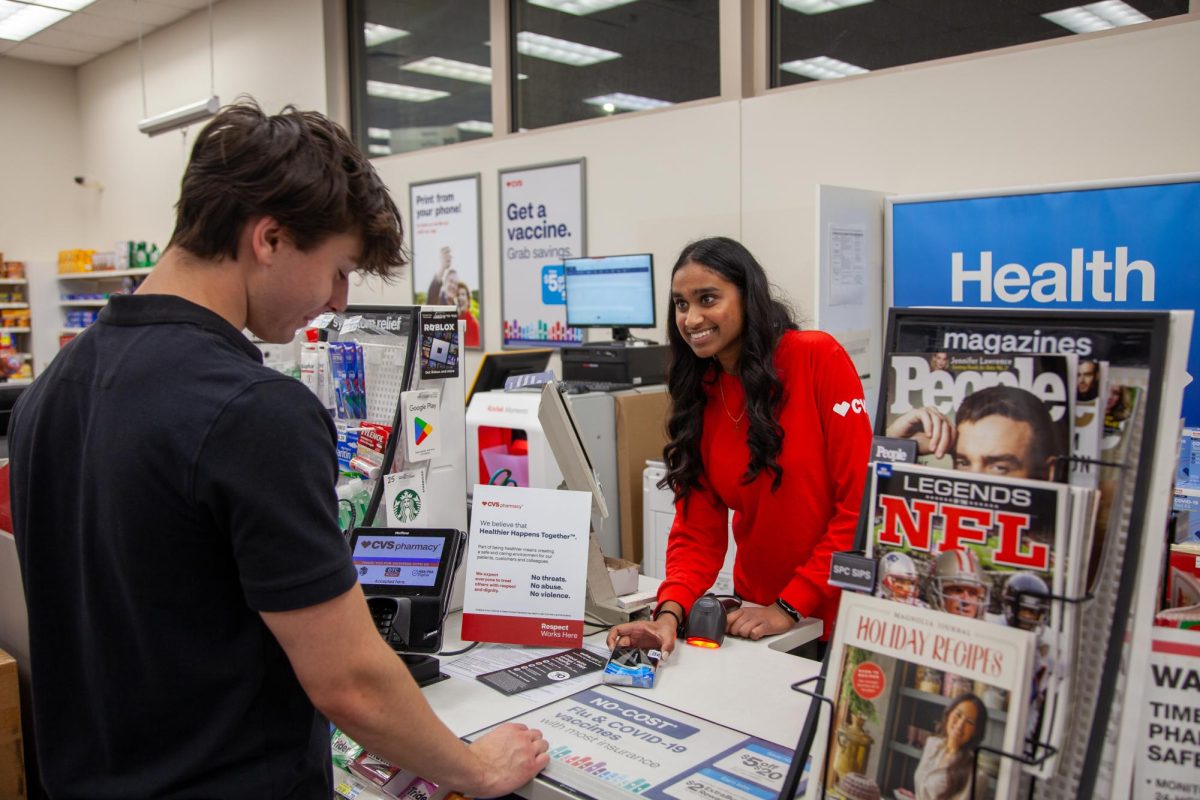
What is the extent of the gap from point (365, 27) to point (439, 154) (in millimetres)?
1501

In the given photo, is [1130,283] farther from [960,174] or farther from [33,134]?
[33,134]

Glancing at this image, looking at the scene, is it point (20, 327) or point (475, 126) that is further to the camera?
point (20, 327)

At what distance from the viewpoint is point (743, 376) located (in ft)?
7.02

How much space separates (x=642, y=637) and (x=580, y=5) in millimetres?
4680

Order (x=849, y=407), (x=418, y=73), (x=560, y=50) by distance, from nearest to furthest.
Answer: (x=849, y=407), (x=560, y=50), (x=418, y=73)

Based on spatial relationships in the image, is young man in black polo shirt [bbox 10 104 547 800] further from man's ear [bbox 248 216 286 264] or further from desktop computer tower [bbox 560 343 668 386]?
desktop computer tower [bbox 560 343 668 386]

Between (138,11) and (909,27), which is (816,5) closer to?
(909,27)

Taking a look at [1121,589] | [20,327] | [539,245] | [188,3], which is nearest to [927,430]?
[1121,589]

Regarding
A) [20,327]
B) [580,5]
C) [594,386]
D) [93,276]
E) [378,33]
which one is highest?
[378,33]

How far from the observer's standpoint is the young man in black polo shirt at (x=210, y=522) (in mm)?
936

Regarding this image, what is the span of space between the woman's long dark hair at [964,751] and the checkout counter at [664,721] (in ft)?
1.07

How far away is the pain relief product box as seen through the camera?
196 cm

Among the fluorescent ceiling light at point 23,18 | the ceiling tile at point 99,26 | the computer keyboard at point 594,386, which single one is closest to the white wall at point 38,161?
the fluorescent ceiling light at point 23,18

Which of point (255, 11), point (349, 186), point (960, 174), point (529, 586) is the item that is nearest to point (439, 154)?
point (255, 11)
